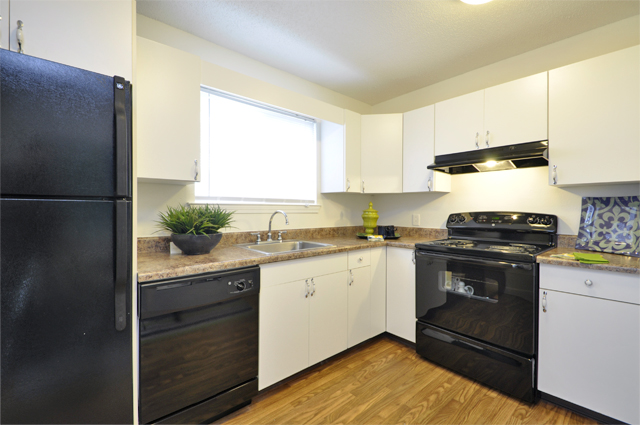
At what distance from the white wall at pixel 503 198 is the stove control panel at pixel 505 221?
7 centimetres

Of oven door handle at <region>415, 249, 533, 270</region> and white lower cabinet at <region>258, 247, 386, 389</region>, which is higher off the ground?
oven door handle at <region>415, 249, 533, 270</region>

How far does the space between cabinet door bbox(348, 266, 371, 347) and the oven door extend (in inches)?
16.2

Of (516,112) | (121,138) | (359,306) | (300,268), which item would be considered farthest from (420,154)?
(121,138)

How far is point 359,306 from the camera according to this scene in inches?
93.4

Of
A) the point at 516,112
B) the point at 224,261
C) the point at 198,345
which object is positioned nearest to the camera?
the point at 198,345

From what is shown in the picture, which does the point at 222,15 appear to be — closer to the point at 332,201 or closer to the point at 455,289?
the point at 332,201

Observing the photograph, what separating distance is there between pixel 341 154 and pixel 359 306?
143cm

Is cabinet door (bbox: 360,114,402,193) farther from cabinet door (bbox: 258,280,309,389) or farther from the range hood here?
cabinet door (bbox: 258,280,309,389)

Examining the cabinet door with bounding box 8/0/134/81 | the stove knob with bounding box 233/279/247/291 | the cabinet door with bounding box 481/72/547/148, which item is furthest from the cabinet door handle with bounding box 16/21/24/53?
the cabinet door with bounding box 481/72/547/148

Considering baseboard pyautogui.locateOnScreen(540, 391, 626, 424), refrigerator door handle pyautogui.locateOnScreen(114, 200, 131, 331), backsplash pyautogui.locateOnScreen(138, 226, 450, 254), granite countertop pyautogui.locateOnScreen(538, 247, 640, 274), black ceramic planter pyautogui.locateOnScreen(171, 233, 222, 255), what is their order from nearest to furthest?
refrigerator door handle pyautogui.locateOnScreen(114, 200, 131, 331)
granite countertop pyautogui.locateOnScreen(538, 247, 640, 274)
baseboard pyautogui.locateOnScreen(540, 391, 626, 424)
black ceramic planter pyautogui.locateOnScreen(171, 233, 222, 255)
backsplash pyautogui.locateOnScreen(138, 226, 450, 254)

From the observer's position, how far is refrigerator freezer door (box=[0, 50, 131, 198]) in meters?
1.04

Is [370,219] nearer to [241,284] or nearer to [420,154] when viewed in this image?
[420,154]

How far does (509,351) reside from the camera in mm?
1852

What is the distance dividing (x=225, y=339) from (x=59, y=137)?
3.97ft
